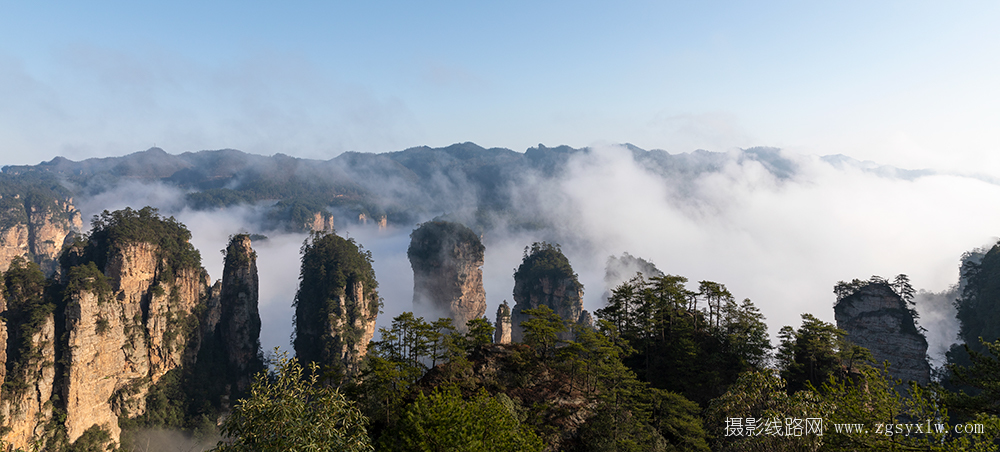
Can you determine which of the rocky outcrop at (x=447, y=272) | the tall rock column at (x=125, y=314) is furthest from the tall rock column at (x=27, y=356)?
the rocky outcrop at (x=447, y=272)

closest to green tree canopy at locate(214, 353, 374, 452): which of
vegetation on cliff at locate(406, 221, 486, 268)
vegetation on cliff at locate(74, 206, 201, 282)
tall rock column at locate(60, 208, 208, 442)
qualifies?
tall rock column at locate(60, 208, 208, 442)

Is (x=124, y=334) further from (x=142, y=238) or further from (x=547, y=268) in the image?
(x=547, y=268)

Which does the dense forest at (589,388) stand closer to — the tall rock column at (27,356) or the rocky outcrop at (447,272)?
the tall rock column at (27,356)

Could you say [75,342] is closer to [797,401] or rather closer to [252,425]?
[252,425]

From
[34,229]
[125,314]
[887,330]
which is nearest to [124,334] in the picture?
[125,314]

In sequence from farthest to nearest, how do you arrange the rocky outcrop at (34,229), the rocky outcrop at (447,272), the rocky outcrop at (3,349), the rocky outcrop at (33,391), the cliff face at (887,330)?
the rocky outcrop at (34,229)
the rocky outcrop at (447,272)
the cliff face at (887,330)
the rocky outcrop at (3,349)
the rocky outcrop at (33,391)

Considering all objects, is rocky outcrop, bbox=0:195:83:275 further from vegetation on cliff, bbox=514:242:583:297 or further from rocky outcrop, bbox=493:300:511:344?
rocky outcrop, bbox=493:300:511:344
